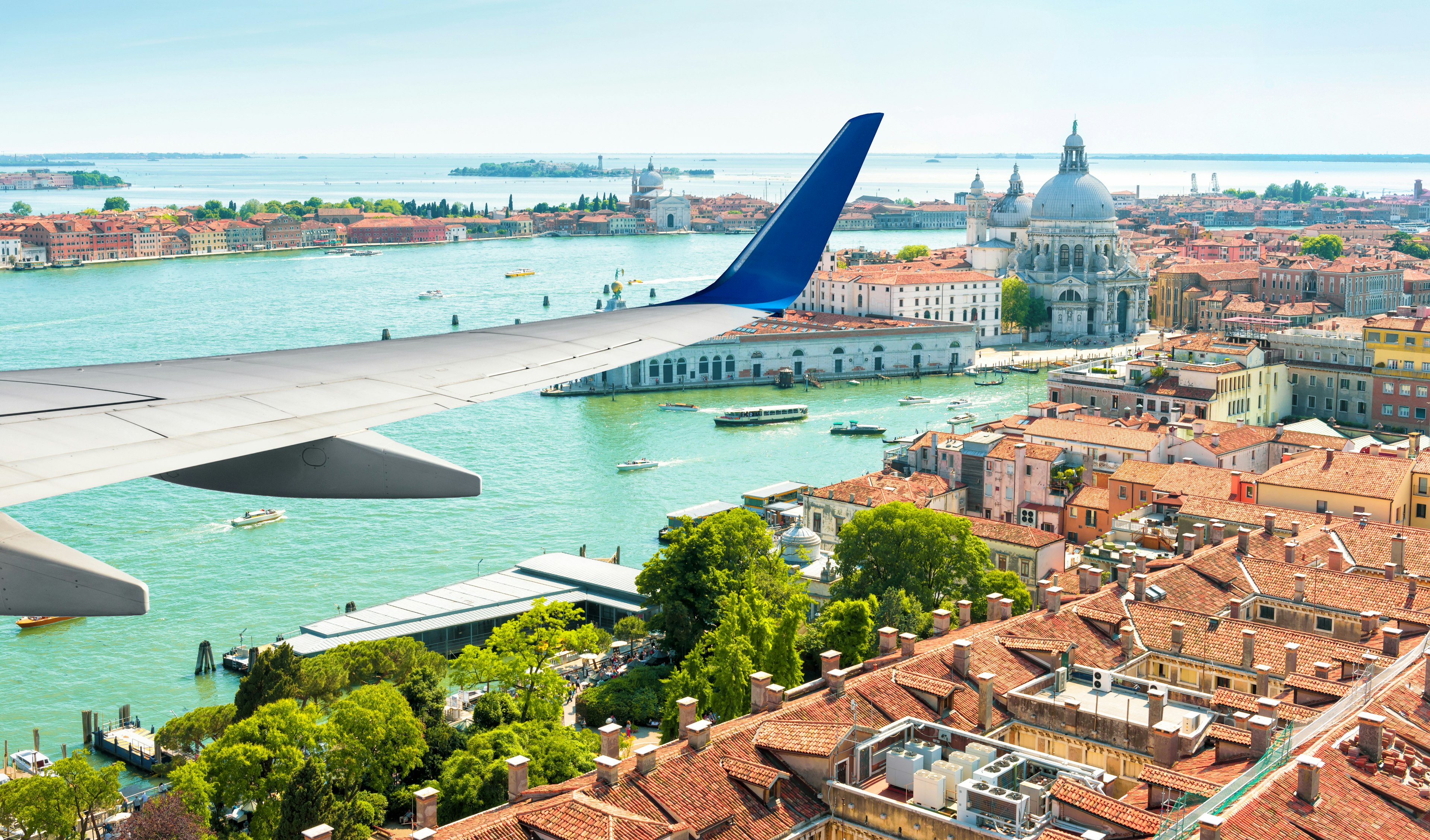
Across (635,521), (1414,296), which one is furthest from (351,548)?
(1414,296)

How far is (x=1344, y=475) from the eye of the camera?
579 inches

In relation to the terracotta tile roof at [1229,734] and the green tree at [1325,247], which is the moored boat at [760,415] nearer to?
the terracotta tile roof at [1229,734]

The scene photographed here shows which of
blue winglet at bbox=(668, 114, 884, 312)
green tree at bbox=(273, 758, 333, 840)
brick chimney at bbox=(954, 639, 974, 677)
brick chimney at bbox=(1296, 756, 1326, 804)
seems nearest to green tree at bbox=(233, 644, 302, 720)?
green tree at bbox=(273, 758, 333, 840)

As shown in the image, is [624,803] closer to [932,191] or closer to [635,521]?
[635,521]

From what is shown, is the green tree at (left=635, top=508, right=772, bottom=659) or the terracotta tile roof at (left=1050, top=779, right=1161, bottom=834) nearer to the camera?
the terracotta tile roof at (left=1050, top=779, right=1161, bottom=834)

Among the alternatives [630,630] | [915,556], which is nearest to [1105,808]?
[915,556]

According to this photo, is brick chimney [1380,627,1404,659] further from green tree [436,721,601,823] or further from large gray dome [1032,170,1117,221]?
large gray dome [1032,170,1117,221]

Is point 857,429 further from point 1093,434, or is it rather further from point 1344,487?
point 1344,487

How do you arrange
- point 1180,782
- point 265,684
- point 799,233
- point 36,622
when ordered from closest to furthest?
point 799,233 < point 1180,782 < point 265,684 < point 36,622

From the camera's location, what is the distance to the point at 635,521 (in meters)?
19.7

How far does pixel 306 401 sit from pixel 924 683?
5.37 metres

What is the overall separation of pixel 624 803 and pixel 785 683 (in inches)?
168

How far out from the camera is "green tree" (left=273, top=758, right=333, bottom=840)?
25.9 ft

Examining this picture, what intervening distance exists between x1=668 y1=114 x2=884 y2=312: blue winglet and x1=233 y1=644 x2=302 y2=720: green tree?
7.60 meters
